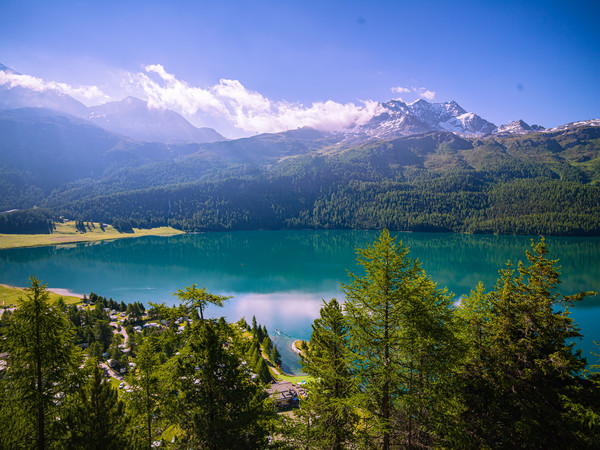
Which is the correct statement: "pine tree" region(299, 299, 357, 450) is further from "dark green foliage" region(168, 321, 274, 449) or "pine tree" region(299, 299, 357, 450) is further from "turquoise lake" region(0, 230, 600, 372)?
"turquoise lake" region(0, 230, 600, 372)

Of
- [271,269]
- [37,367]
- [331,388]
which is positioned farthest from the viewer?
[271,269]

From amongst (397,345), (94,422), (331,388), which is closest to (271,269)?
(94,422)

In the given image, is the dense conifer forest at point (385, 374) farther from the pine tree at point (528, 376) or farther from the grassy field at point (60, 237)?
the grassy field at point (60, 237)

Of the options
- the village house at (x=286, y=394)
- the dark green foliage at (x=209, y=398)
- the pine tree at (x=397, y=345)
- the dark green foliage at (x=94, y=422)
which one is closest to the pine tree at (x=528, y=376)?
the pine tree at (x=397, y=345)

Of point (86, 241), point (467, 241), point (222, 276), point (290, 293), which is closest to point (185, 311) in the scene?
point (290, 293)

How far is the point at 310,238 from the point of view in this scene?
584 ft

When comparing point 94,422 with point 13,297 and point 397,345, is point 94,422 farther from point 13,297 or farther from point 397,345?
point 13,297

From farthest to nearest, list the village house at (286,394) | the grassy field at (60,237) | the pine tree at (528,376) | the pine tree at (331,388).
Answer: the grassy field at (60,237), the village house at (286,394), the pine tree at (331,388), the pine tree at (528,376)

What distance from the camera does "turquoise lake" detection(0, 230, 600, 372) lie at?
62.5 meters

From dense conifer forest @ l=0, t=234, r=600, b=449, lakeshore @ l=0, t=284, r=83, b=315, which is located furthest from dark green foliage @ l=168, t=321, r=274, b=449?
lakeshore @ l=0, t=284, r=83, b=315

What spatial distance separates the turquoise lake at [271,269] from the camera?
6253cm

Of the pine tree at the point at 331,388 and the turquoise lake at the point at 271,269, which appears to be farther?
the turquoise lake at the point at 271,269

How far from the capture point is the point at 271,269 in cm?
10038

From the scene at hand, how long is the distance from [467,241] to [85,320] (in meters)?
154
